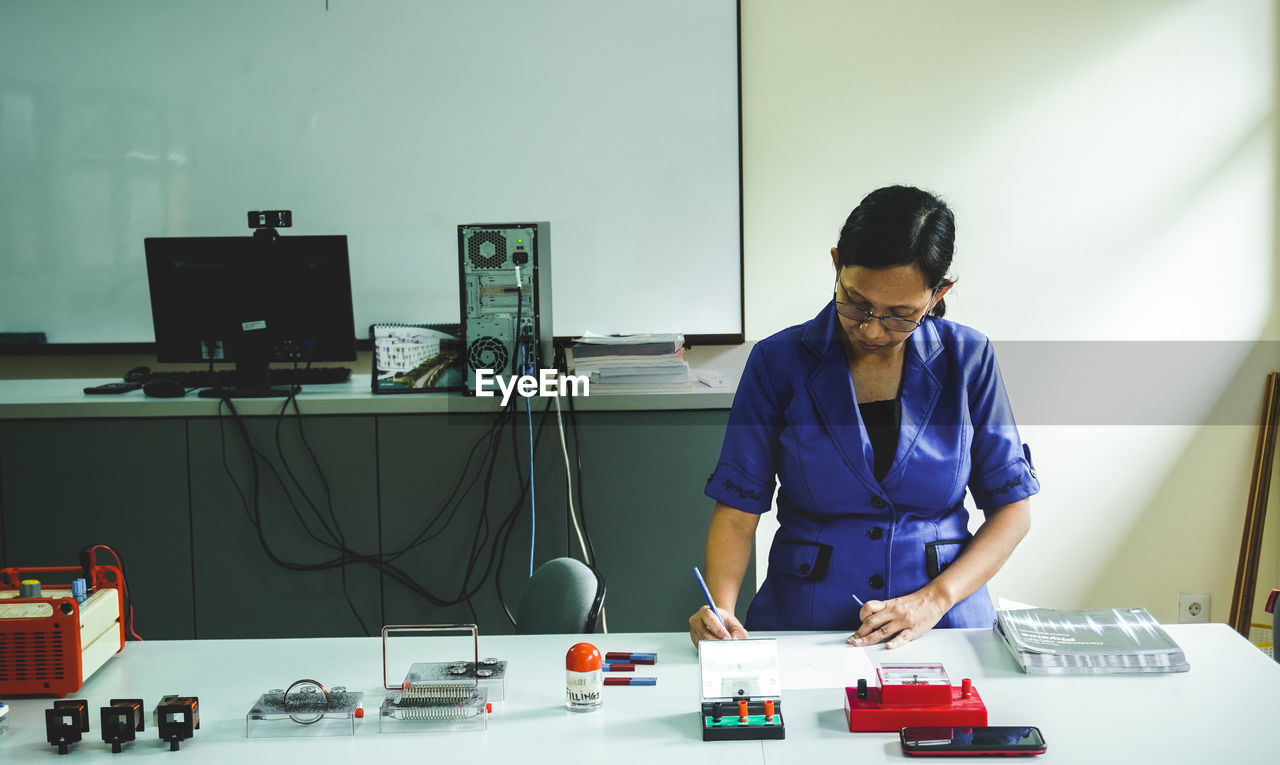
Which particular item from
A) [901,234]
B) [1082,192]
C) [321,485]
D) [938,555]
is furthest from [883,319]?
[1082,192]

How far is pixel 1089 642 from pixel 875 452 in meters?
0.46

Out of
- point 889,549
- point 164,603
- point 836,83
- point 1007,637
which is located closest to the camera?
point 1007,637

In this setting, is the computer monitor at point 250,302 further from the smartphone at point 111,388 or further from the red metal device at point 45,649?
the red metal device at point 45,649

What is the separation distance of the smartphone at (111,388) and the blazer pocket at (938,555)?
213 centimetres

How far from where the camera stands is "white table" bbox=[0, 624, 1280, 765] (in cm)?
109

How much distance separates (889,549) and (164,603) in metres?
1.88

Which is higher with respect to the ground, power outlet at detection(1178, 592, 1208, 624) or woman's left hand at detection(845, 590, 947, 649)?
woman's left hand at detection(845, 590, 947, 649)

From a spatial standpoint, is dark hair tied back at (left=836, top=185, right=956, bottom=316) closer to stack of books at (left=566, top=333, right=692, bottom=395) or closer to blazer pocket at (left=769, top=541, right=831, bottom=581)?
blazer pocket at (left=769, top=541, right=831, bottom=581)

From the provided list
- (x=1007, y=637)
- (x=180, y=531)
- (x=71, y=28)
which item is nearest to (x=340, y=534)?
(x=180, y=531)

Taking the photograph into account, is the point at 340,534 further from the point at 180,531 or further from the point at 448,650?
the point at 448,650

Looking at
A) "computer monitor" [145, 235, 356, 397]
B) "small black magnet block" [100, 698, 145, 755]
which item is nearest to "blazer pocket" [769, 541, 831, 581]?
"small black magnet block" [100, 698, 145, 755]

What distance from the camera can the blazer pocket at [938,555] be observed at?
1583 mm

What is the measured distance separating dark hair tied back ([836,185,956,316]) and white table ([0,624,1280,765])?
0.58m

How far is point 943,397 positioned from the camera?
64.3 inches
